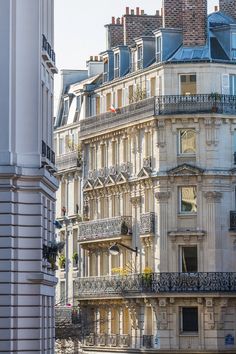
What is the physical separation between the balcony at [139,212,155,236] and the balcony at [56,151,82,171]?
39.2 feet

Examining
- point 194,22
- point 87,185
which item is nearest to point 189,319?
point 87,185

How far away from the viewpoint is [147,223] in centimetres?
10419

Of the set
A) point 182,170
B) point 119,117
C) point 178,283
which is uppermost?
point 119,117

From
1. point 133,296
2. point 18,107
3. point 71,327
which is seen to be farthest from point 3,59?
point 133,296

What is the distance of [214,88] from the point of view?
103m

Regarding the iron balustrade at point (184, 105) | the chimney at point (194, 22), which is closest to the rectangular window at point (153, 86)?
the iron balustrade at point (184, 105)

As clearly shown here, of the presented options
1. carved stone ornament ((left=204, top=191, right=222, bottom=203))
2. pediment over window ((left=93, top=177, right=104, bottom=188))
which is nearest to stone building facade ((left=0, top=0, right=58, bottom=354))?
carved stone ornament ((left=204, top=191, right=222, bottom=203))

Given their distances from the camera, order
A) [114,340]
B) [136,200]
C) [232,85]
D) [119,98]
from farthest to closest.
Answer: [119,98], [114,340], [136,200], [232,85]

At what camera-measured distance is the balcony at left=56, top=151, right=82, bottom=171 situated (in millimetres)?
116475

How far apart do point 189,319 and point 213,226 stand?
Result: 18.0 feet

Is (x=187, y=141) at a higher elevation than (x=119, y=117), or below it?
below

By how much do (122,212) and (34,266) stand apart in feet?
158

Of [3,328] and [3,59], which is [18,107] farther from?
[3,328]

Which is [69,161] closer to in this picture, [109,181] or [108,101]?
[108,101]
